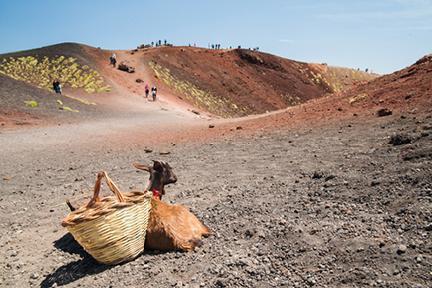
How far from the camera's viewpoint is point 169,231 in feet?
15.9

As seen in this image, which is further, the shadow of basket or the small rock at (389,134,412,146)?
the small rock at (389,134,412,146)

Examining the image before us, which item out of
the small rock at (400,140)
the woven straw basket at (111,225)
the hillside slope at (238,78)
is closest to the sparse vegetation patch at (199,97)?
the hillside slope at (238,78)

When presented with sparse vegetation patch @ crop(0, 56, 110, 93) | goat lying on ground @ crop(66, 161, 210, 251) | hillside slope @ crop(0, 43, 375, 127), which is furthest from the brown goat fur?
sparse vegetation patch @ crop(0, 56, 110, 93)

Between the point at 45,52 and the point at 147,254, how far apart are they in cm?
4188

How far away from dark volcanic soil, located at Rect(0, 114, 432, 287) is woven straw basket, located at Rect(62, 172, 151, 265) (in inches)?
9.0

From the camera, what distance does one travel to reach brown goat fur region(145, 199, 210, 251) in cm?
481

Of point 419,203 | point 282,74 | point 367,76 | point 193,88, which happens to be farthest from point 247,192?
point 367,76

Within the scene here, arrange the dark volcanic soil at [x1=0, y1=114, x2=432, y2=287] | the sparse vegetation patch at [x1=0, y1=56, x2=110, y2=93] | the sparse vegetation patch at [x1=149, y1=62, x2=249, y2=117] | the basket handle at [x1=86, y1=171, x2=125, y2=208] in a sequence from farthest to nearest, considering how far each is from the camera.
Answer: the sparse vegetation patch at [x1=149, y1=62, x2=249, y2=117] < the sparse vegetation patch at [x1=0, y1=56, x2=110, y2=93] < the basket handle at [x1=86, y1=171, x2=125, y2=208] < the dark volcanic soil at [x1=0, y1=114, x2=432, y2=287]

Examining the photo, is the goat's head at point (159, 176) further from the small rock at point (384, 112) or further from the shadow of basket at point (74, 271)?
the small rock at point (384, 112)

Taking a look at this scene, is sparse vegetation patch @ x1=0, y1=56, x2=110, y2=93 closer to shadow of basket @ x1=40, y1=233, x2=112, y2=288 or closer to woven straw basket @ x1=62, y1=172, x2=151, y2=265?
shadow of basket @ x1=40, y1=233, x2=112, y2=288

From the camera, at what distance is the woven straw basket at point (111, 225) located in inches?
162

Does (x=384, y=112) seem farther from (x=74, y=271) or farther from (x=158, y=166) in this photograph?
(x=74, y=271)

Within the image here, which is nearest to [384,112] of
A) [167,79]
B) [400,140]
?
[400,140]

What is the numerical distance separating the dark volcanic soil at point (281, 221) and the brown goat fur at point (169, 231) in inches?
5.3
